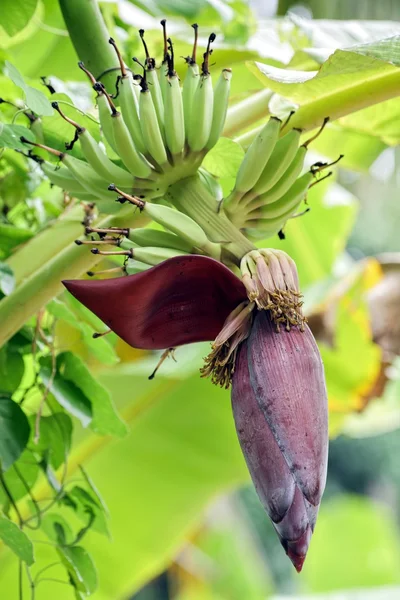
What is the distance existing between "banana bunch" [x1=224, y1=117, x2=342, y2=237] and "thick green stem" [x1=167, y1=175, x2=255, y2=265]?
0.05 feet

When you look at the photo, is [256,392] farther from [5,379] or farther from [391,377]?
[391,377]

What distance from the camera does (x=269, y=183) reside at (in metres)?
0.54

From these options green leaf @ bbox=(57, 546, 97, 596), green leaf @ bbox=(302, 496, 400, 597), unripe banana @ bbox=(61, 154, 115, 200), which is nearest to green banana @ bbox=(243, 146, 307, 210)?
unripe banana @ bbox=(61, 154, 115, 200)

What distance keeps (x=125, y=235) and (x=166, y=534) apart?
2.69 ft

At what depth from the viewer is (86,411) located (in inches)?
24.1

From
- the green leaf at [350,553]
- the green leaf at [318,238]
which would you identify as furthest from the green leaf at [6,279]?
the green leaf at [350,553]

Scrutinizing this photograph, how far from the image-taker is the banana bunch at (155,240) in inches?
18.9

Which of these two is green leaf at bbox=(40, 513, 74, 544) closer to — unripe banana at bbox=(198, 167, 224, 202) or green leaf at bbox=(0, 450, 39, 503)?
green leaf at bbox=(0, 450, 39, 503)

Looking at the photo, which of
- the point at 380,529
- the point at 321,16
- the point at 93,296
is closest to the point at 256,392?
the point at 93,296

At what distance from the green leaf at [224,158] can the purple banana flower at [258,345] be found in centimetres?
12

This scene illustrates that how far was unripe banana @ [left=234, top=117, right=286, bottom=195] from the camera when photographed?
52 centimetres

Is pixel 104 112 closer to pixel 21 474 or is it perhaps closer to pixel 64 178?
pixel 64 178

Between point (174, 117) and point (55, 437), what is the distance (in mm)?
308

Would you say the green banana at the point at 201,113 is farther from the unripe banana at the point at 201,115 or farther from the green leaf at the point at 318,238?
the green leaf at the point at 318,238
